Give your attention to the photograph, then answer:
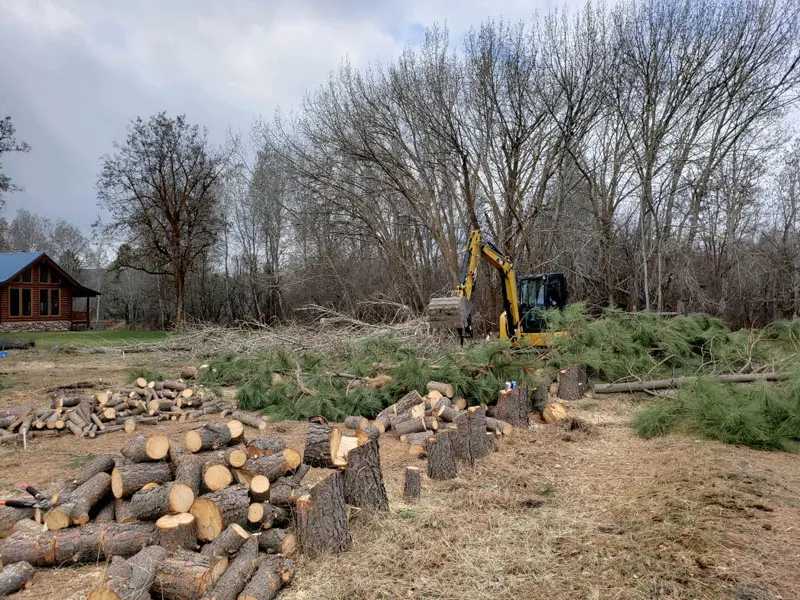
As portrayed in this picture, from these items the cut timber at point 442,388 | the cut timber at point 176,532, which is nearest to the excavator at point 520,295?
the cut timber at point 442,388

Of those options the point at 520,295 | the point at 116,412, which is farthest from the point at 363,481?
the point at 520,295

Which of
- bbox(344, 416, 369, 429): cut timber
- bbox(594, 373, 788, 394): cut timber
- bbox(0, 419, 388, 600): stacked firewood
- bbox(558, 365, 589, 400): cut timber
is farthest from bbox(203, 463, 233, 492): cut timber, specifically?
bbox(558, 365, 589, 400): cut timber

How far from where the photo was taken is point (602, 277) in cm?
1803

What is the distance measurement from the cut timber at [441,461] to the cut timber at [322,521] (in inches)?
60.6

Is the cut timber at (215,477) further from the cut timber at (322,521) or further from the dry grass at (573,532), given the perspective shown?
the dry grass at (573,532)

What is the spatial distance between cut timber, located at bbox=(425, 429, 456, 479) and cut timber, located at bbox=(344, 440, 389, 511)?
1018mm

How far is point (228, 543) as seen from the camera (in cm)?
310

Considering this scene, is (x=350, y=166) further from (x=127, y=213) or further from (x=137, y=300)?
(x=137, y=300)

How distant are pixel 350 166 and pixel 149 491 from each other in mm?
17850

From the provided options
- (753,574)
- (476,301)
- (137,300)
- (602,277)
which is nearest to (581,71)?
(602,277)

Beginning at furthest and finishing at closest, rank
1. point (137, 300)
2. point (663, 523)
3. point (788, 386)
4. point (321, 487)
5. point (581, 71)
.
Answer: point (137, 300) → point (581, 71) → point (788, 386) → point (663, 523) → point (321, 487)

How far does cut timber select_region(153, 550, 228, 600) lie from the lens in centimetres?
277

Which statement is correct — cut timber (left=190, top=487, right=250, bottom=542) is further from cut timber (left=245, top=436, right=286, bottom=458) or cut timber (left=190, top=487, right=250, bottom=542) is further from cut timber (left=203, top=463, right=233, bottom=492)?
cut timber (left=245, top=436, right=286, bottom=458)

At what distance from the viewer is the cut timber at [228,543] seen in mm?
3067
